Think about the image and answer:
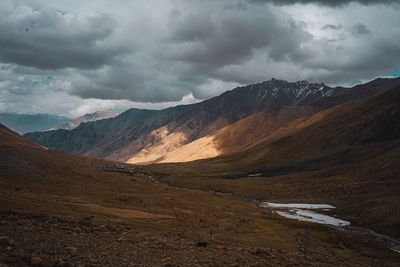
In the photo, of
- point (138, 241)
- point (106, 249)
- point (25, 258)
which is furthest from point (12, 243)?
point (138, 241)

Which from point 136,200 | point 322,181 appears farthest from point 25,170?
point 322,181

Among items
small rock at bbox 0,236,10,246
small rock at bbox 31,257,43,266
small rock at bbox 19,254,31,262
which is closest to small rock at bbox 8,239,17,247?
small rock at bbox 0,236,10,246

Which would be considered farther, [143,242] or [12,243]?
[143,242]

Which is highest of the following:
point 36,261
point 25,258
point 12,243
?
point 12,243

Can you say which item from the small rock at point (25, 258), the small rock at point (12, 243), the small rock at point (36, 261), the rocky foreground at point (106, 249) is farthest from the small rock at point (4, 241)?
the small rock at point (36, 261)

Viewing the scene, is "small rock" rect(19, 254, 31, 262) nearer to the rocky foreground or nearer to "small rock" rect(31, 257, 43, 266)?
the rocky foreground

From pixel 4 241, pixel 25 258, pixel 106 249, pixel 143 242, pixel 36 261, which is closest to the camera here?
pixel 36 261

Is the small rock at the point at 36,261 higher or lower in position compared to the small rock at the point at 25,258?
lower

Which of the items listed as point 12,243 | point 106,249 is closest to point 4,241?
point 12,243

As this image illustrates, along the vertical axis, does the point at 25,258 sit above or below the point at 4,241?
below

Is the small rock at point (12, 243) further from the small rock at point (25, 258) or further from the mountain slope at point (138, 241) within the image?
the small rock at point (25, 258)

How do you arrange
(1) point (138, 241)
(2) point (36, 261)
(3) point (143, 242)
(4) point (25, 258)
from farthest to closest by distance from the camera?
(1) point (138, 241)
(3) point (143, 242)
(4) point (25, 258)
(2) point (36, 261)

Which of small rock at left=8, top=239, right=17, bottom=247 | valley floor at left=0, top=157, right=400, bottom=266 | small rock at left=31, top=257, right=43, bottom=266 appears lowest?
valley floor at left=0, top=157, right=400, bottom=266

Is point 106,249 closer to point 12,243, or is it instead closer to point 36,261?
point 12,243
